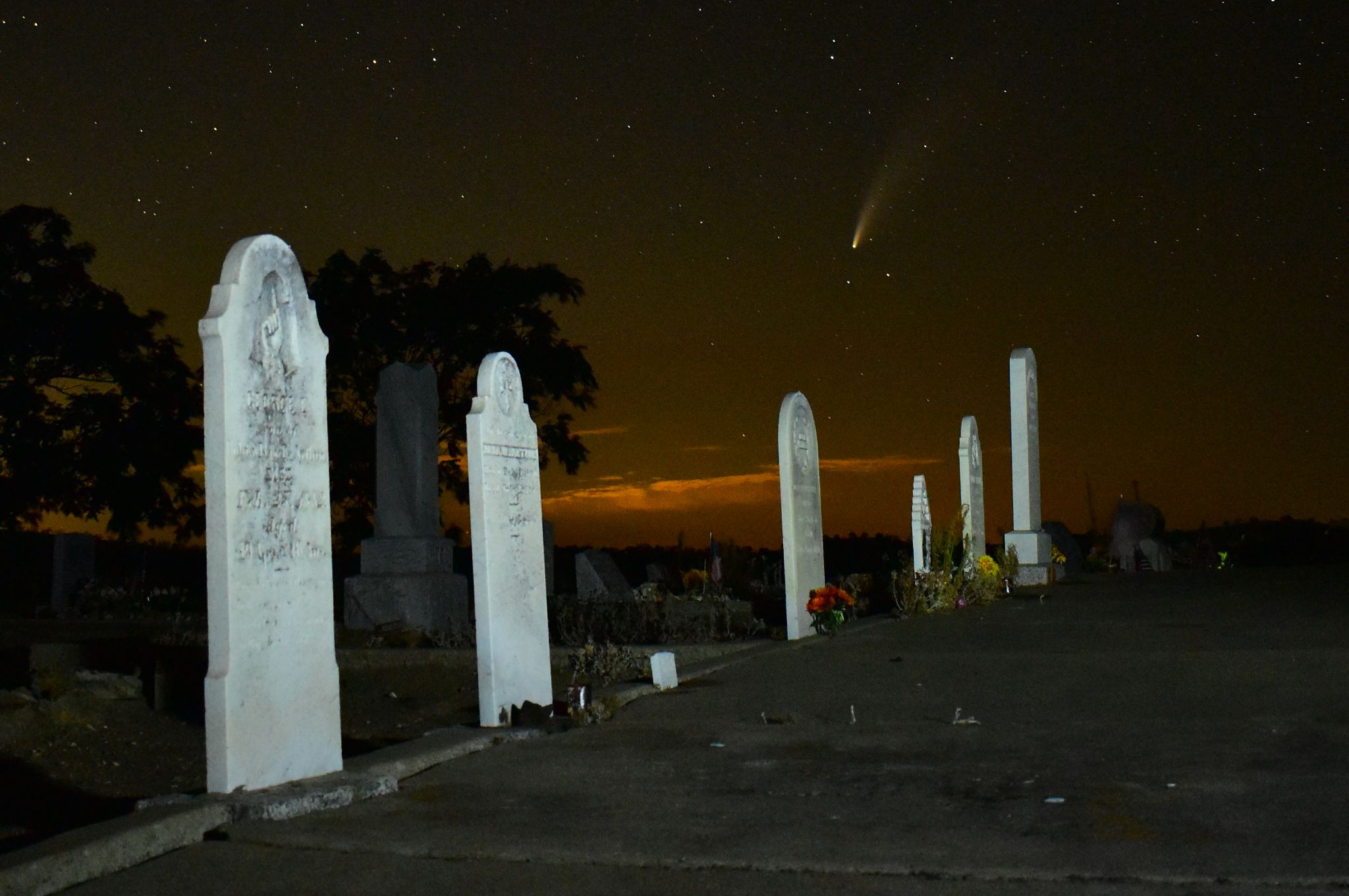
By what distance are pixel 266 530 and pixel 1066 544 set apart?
24.5 metres

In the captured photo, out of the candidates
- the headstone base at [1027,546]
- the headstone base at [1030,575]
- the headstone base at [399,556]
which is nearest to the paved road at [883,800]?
the headstone base at [399,556]

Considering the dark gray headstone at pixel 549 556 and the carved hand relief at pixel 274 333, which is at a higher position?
the carved hand relief at pixel 274 333

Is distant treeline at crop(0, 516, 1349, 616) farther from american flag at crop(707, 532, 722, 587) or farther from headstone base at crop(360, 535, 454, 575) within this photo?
headstone base at crop(360, 535, 454, 575)

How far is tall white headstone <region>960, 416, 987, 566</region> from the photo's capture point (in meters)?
22.3

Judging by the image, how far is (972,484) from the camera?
2283cm

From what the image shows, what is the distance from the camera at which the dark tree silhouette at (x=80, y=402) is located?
2594 centimetres

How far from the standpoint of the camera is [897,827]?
5148mm

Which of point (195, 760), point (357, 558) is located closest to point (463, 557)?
point (357, 558)

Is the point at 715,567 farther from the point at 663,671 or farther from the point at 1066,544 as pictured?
the point at 1066,544

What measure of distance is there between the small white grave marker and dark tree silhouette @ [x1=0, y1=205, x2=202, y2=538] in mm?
19158

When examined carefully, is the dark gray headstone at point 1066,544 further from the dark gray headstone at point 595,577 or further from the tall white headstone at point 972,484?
the dark gray headstone at point 595,577

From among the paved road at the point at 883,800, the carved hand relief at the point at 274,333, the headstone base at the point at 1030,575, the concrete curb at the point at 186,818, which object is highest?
the carved hand relief at the point at 274,333

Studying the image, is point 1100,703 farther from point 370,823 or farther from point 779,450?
point 779,450

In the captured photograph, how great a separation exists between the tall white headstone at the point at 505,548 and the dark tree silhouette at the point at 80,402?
1919cm
